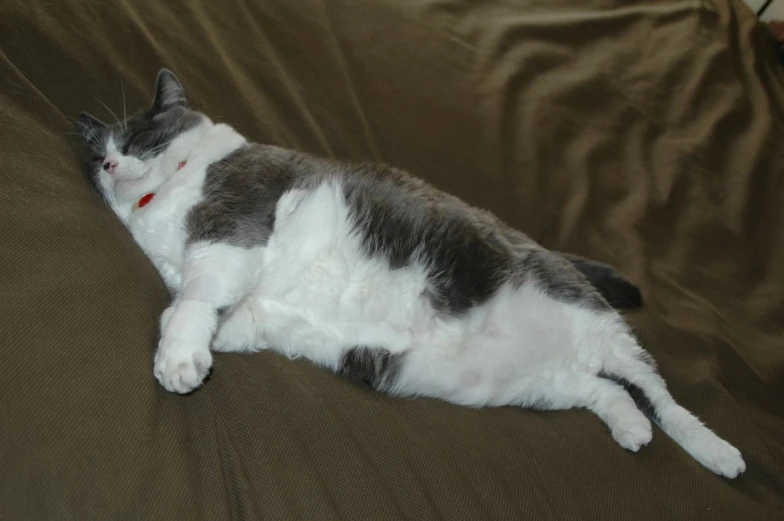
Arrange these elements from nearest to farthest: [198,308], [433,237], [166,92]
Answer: [198,308]
[433,237]
[166,92]

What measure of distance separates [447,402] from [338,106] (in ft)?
4.12

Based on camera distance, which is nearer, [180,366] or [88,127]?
[180,366]

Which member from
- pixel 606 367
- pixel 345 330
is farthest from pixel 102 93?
pixel 606 367

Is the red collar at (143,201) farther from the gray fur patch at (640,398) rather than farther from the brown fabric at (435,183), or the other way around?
the gray fur patch at (640,398)

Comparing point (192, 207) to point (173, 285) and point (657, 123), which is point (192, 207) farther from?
point (657, 123)

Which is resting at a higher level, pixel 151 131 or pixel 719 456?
pixel 151 131

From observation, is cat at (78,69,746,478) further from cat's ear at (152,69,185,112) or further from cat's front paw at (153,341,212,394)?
cat's front paw at (153,341,212,394)

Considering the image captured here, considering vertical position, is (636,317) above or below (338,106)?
below

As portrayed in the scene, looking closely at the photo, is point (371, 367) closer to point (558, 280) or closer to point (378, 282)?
point (378, 282)

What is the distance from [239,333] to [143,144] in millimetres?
803

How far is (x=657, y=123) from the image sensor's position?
2.71 m

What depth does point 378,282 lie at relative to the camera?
1.80 metres

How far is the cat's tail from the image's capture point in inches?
→ 63.9

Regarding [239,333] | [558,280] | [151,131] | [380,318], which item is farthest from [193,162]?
[558,280]
